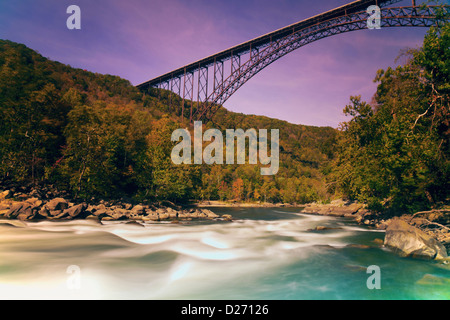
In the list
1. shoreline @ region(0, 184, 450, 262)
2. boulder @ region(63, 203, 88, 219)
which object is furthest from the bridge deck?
boulder @ region(63, 203, 88, 219)

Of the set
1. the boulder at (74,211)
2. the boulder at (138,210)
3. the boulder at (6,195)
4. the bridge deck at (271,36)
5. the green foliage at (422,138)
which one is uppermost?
the bridge deck at (271,36)

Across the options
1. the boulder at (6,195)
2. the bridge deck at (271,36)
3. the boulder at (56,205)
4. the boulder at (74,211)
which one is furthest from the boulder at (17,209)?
the bridge deck at (271,36)

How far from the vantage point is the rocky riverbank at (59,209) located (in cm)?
1696

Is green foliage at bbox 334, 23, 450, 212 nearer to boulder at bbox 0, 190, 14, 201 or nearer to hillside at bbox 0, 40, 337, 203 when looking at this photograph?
hillside at bbox 0, 40, 337, 203

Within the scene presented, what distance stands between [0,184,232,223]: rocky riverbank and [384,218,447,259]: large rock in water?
15.8 meters

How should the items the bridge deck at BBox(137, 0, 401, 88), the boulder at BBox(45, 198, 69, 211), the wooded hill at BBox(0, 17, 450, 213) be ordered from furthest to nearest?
the bridge deck at BBox(137, 0, 401, 88)
the boulder at BBox(45, 198, 69, 211)
the wooded hill at BBox(0, 17, 450, 213)

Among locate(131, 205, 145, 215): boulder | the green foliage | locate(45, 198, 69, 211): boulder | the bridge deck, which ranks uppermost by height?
the bridge deck

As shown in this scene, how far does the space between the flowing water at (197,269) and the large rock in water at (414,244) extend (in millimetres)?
466

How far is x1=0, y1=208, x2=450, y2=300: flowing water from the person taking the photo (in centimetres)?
646

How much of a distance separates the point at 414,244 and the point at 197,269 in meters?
9.00

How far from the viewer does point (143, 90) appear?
7006cm

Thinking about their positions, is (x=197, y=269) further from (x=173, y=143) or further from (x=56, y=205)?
(x=173, y=143)

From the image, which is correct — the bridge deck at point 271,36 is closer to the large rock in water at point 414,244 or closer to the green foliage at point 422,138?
the green foliage at point 422,138

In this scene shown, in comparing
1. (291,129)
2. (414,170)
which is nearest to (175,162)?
(414,170)
